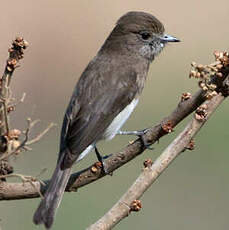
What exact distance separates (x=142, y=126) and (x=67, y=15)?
3379 mm

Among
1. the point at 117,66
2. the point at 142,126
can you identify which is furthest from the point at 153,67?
the point at 117,66

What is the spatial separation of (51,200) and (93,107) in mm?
1349

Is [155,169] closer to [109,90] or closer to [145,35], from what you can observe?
[109,90]

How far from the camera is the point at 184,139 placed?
8.66 feet

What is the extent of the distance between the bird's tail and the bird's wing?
0.65 meters

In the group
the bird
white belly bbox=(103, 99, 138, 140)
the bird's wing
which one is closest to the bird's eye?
the bird

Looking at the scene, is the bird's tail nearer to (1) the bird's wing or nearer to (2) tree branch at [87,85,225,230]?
(2) tree branch at [87,85,225,230]

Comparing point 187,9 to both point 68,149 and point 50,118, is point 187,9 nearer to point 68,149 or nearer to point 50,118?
point 50,118

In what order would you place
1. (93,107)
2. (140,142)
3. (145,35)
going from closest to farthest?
(140,142) < (93,107) < (145,35)

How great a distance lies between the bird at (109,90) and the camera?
4473mm

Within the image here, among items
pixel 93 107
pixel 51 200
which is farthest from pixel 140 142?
pixel 93 107

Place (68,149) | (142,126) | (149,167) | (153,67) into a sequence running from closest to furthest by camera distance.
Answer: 1. (149,167)
2. (68,149)
3. (142,126)
4. (153,67)

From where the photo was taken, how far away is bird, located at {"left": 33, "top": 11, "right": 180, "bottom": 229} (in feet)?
14.7

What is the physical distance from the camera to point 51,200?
3527mm
